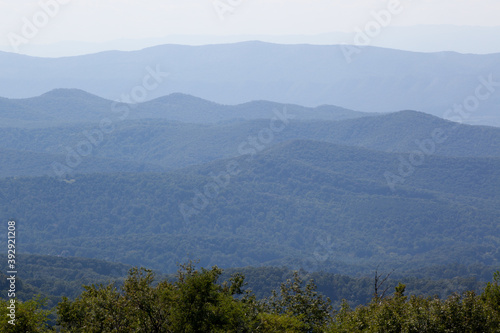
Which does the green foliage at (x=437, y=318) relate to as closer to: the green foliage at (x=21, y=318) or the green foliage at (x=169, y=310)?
the green foliage at (x=169, y=310)

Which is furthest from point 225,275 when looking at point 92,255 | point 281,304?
point 281,304

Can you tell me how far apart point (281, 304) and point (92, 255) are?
120 metres

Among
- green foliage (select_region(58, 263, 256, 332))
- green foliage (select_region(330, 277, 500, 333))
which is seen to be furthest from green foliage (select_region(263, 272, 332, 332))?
green foliage (select_region(58, 263, 256, 332))

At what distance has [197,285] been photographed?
70.2 ft

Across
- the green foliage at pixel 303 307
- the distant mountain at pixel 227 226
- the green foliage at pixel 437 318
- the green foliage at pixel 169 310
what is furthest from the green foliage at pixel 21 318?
the distant mountain at pixel 227 226

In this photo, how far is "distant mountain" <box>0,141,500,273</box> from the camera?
154 m

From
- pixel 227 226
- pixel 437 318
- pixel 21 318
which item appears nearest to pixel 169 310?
pixel 21 318

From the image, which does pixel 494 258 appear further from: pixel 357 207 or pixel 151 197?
pixel 151 197

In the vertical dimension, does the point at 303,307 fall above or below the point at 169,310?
below

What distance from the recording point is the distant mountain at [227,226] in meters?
154

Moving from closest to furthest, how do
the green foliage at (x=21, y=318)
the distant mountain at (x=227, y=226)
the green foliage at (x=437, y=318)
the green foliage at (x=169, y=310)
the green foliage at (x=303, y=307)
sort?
the green foliage at (x=21, y=318) < the green foliage at (x=437, y=318) < the green foliage at (x=169, y=310) < the green foliage at (x=303, y=307) < the distant mountain at (x=227, y=226)

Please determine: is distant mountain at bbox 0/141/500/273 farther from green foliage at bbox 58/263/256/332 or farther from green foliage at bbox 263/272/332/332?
green foliage at bbox 58/263/256/332

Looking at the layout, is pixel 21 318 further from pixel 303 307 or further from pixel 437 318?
pixel 437 318

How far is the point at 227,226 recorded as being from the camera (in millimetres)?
187125
